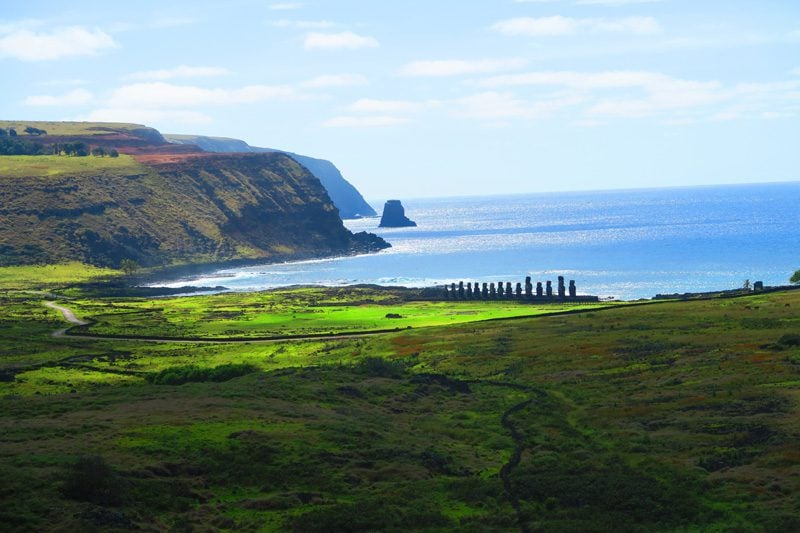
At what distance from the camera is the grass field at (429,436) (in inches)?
1526

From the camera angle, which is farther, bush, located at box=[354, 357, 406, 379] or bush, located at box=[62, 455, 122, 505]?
bush, located at box=[354, 357, 406, 379]

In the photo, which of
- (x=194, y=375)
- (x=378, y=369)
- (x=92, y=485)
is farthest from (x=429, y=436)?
(x=194, y=375)

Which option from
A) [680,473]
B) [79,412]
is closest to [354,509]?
[680,473]

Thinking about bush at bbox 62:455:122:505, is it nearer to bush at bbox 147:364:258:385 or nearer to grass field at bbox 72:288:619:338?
bush at bbox 147:364:258:385

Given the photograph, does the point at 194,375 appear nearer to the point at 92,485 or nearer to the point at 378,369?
the point at 378,369

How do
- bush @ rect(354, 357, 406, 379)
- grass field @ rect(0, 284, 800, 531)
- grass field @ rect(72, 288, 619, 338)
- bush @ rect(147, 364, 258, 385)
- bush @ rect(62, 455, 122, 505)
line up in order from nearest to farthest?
bush @ rect(62, 455, 122, 505) < grass field @ rect(0, 284, 800, 531) < bush @ rect(147, 364, 258, 385) < bush @ rect(354, 357, 406, 379) < grass field @ rect(72, 288, 619, 338)

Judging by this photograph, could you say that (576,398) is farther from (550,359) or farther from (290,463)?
(290,463)

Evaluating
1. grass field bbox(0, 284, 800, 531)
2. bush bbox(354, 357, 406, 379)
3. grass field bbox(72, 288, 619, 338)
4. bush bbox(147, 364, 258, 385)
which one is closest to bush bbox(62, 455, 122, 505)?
grass field bbox(0, 284, 800, 531)

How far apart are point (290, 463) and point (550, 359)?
35.5 metres

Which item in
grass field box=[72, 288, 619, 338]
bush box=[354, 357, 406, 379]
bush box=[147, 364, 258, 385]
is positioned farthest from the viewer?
grass field box=[72, 288, 619, 338]

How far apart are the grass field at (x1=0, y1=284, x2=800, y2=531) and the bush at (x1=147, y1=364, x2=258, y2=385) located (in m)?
0.15

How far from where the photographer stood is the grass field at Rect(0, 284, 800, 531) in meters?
38.8

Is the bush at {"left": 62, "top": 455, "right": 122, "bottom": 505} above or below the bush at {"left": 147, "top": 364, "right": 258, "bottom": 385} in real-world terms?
above

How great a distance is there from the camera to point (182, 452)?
45.8 meters
